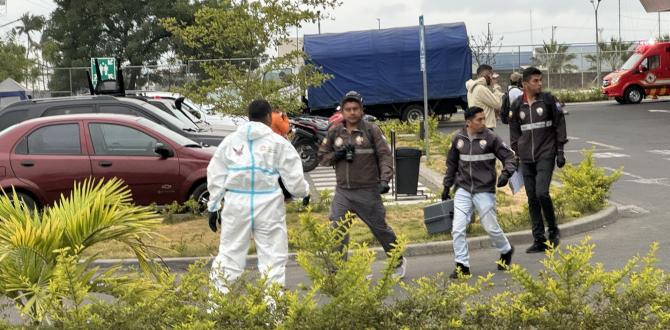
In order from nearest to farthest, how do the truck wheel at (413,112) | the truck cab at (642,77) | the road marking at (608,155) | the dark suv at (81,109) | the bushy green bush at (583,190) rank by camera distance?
1. the bushy green bush at (583,190)
2. the dark suv at (81,109)
3. the road marking at (608,155)
4. the truck wheel at (413,112)
5. the truck cab at (642,77)

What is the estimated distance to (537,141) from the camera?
1009 centimetres

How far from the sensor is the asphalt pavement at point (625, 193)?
9935 mm

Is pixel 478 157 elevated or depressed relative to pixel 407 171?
elevated

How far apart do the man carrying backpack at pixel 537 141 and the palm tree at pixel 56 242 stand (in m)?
5.11

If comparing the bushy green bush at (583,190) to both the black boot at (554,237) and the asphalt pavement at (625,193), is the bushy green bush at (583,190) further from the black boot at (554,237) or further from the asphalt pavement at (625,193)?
the black boot at (554,237)

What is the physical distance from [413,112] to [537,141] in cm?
2240

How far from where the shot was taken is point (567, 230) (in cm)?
1144

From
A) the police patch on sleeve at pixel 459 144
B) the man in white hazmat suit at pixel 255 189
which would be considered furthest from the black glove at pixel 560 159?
the man in white hazmat suit at pixel 255 189

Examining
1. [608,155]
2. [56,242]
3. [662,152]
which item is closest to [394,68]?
[608,155]

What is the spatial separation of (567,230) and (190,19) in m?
41.3

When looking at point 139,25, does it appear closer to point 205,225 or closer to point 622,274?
point 205,225

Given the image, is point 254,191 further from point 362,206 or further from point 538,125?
point 538,125

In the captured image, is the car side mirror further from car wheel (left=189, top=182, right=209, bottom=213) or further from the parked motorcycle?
the parked motorcycle

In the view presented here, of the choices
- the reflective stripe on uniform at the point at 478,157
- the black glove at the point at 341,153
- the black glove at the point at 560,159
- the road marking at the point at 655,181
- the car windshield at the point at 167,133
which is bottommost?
the road marking at the point at 655,181
